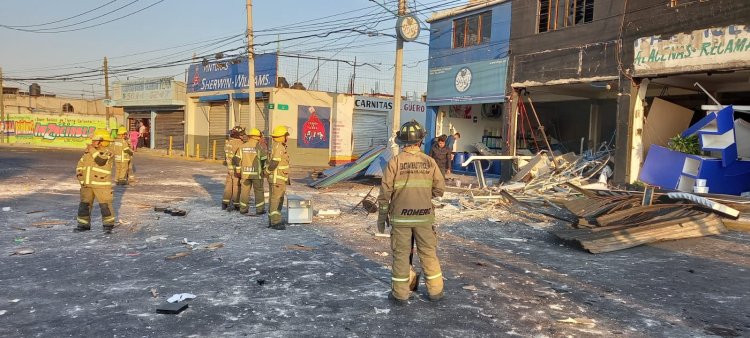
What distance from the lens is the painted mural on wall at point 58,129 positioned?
131 ft

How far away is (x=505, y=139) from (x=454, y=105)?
3.33m

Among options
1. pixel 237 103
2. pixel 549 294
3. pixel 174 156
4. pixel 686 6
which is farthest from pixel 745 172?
pixel 174 156

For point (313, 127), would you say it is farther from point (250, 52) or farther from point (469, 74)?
point (469, 74)

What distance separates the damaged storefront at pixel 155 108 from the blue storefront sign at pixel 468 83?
Result: 65.2 ft

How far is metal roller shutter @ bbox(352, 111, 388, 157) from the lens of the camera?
91.3 feet

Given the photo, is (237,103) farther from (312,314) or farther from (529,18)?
(312,314)

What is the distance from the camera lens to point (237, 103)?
2770 cm

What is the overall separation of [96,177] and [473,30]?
13294mm

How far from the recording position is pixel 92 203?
8.12 metres

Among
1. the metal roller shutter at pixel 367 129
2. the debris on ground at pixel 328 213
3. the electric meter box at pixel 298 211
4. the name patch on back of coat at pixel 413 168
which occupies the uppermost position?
the metal roller shutter at pixel 367 129

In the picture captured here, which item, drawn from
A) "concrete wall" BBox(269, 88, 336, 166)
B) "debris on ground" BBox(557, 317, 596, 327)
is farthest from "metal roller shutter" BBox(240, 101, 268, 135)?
"debris on ground" BBox(557, 317, 596, 327)

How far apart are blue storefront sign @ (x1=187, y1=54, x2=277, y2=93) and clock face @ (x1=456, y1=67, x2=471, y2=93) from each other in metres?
10.6

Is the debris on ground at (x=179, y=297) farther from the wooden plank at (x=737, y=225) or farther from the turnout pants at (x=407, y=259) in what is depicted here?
the wooden plank at (x=737, y=225)

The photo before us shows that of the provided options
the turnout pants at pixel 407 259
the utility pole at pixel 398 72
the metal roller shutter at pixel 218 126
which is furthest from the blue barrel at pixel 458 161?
the turnout pants at pixel 407 259
